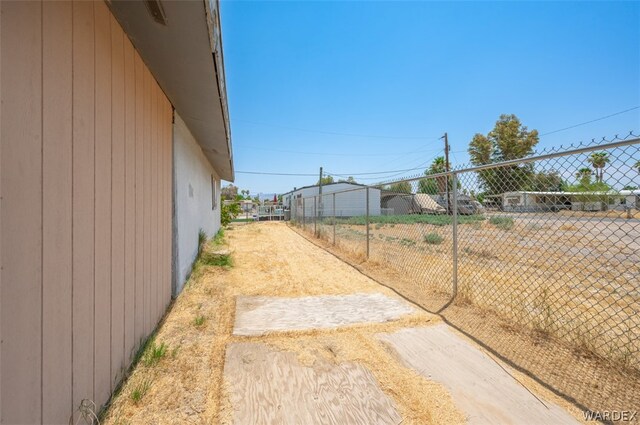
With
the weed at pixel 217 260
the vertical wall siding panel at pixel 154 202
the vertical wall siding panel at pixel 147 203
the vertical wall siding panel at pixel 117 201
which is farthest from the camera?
the weed at pixel 217 260

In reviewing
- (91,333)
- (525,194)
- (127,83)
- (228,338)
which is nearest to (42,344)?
(91,333)

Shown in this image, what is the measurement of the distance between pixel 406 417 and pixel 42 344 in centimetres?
182

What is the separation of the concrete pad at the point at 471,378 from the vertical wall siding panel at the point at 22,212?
83.7 inches

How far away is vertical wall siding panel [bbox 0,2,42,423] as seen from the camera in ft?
3.41

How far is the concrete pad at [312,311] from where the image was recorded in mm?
2934

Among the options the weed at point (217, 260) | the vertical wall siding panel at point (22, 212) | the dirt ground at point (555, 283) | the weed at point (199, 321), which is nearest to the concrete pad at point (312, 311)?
the weed at point (199, 321)

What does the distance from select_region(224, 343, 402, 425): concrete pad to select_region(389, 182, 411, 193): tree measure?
3648mm

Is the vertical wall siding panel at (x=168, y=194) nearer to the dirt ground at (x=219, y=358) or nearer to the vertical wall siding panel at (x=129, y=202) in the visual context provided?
the dirt ground at (x=219, y=358)

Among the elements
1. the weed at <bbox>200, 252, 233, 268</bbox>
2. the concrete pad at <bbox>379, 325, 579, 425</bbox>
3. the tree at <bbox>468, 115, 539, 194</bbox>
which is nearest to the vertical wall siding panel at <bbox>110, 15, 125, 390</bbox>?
the concrete pad at <bbox>379, 325, 579, 425</bbox>

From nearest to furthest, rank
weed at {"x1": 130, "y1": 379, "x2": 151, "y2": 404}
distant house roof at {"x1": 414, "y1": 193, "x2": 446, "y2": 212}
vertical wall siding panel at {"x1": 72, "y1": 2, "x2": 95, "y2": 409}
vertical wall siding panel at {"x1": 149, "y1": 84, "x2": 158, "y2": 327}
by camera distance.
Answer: vertical wall siding panel at {"x1": 72, "y1": 2, "x2": 95, "y2": 409}
weed at {"x1": 130, "y1": 379, "x2": 151, "y2": 404}
vertical wall siding panel at {"x1": 149, "y1": 84, "x2": 158, "y2": 327}
distant house roof at {"x1": 414, "y1": 193, "x2": 446, "y2": 212}

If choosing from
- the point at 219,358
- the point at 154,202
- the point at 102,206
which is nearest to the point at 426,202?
the point at 219,358

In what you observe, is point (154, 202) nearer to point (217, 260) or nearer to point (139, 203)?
point (139, 203)

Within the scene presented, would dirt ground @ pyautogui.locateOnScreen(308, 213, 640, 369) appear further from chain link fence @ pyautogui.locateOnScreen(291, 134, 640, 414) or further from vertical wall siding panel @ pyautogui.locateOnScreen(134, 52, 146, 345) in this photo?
vertical wall siding panel @ pyautogui.locateOnScreen(134, 52, 146, 345)

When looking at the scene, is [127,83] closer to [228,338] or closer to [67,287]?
[67,287]
